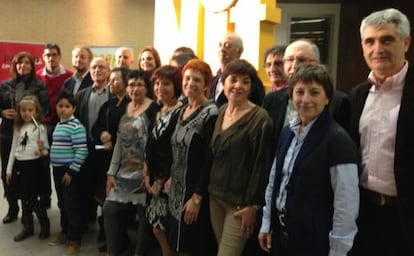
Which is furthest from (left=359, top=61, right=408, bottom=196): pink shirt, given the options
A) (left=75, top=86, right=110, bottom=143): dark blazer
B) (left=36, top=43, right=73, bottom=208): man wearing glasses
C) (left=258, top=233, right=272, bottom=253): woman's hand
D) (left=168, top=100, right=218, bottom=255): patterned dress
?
(left=36, top=43, right=73, bottom=208): man wearing glasses

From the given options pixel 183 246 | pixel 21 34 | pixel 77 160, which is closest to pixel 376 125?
pixel 183 246

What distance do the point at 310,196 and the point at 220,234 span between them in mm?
731

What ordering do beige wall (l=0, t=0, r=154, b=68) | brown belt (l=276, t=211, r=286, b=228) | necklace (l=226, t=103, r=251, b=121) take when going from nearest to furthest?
brown belt (l=276, t=211, r=286, b=228) < necklace (l=226, t=103, r=251, b=121) < beige wall (l=0, t=0, r=154, b=68)

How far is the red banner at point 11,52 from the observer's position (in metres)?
6.45

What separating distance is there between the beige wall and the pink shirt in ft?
21.4

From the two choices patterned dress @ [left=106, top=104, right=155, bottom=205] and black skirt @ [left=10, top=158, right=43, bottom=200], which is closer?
patterned dress @ [left=106, top=104, right=155, bottom=205]

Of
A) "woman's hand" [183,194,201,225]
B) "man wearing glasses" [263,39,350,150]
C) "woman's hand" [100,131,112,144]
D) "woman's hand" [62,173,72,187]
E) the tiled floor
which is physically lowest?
the tiled floor

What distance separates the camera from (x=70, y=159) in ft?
10.2

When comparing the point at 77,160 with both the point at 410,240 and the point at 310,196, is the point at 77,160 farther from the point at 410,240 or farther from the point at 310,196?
the point at 410,240

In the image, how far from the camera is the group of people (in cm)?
159

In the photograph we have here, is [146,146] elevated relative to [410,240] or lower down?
elevated

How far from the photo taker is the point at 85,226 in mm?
3613

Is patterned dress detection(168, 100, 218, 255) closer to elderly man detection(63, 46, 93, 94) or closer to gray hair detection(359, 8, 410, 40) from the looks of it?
gray hair detection(359, 8, 410, 40)

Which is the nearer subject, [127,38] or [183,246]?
[183,246]
